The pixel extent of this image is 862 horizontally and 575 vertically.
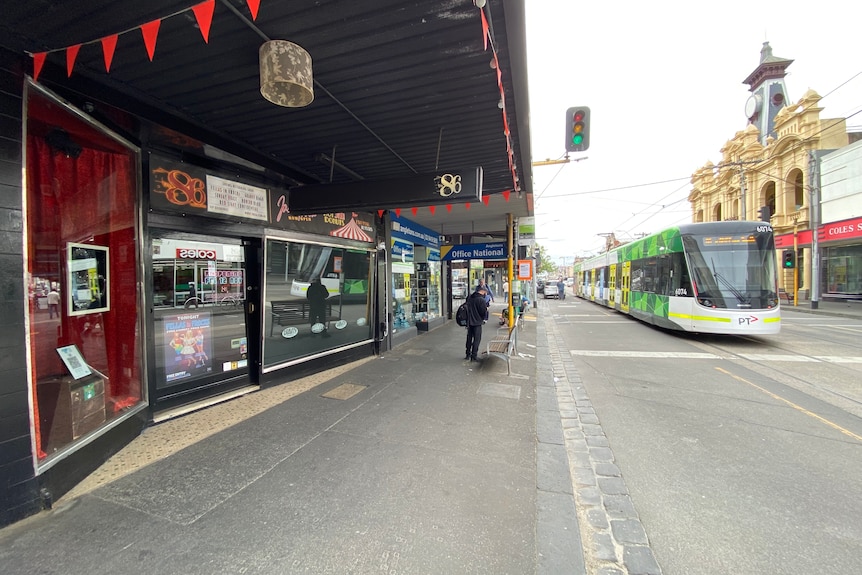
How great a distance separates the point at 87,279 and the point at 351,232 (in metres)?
4.10

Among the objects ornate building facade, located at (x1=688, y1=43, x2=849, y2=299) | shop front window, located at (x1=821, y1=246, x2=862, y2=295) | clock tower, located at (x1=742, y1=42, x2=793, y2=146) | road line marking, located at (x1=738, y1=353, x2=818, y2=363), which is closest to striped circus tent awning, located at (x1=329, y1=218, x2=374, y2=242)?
road line marking, located at (x1=738, y1=353, x2=818, y2=363)

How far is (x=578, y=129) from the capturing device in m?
6.62

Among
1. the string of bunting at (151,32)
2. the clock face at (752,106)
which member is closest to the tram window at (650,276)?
the string of bunting at (151,32)

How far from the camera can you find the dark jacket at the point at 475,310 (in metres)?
7.00

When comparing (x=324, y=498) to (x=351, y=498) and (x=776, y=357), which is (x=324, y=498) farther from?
(x=776, y=357)

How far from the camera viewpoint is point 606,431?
4125mm

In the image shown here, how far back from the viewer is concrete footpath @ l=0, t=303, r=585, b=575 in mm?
2125

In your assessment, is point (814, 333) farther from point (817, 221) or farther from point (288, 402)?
point (288, 402)

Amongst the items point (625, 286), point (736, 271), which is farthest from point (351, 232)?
point (625, 286)

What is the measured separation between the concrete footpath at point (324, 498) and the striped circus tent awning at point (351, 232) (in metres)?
3.19

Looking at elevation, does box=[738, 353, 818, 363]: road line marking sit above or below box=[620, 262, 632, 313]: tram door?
below

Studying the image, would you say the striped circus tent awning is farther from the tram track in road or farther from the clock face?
the clock face

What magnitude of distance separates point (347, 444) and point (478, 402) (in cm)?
191

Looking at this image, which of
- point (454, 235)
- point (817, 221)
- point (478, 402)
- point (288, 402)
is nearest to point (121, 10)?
point (288, 402)
